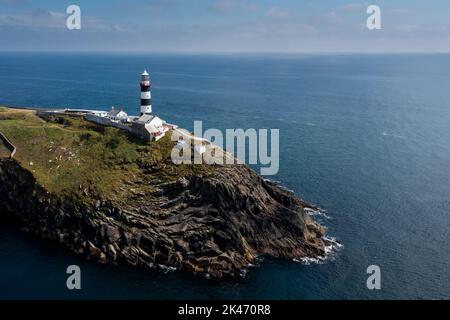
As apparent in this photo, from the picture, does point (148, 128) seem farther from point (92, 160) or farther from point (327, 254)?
point (327, 254)

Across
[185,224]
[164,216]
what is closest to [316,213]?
[185,224]

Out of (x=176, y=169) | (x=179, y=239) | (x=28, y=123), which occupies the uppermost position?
(x=28, y=123)

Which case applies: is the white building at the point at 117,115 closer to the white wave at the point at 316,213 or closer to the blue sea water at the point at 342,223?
the blue sea water at the point at 342,223

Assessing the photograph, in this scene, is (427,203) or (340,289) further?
(427,203)

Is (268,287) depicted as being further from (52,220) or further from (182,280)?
(52,220)

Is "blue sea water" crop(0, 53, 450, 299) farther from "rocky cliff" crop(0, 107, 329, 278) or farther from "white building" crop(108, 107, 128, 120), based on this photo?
"white building" crop(108, 107, 128, 120)

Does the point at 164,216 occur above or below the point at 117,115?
below

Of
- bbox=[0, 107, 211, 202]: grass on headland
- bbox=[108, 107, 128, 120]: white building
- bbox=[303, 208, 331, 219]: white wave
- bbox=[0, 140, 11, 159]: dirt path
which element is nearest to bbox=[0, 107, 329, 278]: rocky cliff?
bbox=[0, 107, 211, 202]: grass on headland

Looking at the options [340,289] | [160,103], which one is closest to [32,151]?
[340,289]
